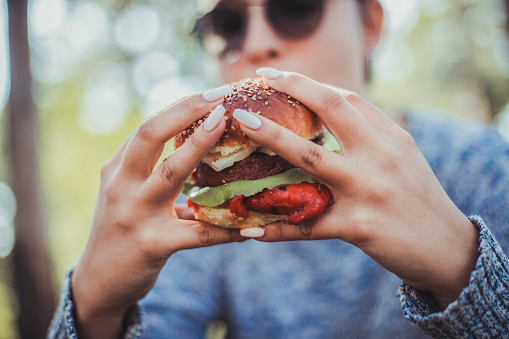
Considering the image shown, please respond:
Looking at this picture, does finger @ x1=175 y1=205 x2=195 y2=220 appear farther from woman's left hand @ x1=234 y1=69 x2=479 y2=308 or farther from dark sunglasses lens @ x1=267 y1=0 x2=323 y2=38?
dark sunglasses lens @ x1=267 y1=0 x2=323 y2=38

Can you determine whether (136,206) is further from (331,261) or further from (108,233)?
(331,261)

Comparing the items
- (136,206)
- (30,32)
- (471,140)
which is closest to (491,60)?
(471,140)

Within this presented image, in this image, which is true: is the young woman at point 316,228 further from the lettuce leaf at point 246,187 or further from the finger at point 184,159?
the lettuce leaf at point 246,187

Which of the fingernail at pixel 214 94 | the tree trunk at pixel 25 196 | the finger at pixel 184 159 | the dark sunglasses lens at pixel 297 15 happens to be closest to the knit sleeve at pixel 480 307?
the finger at pixel 184 159

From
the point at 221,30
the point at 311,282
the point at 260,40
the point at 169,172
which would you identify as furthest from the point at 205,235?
the point at 221,30

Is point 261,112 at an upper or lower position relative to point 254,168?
upper

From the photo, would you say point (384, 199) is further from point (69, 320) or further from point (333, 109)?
point (69, 320)

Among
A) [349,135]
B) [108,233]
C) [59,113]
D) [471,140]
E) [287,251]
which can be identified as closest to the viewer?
[349,135]

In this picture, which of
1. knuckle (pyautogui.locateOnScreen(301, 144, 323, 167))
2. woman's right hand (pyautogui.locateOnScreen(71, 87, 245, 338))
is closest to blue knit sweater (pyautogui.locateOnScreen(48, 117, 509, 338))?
woman's right hand (pyautogui.locateOnScreen(71, 87, 245, 338))
